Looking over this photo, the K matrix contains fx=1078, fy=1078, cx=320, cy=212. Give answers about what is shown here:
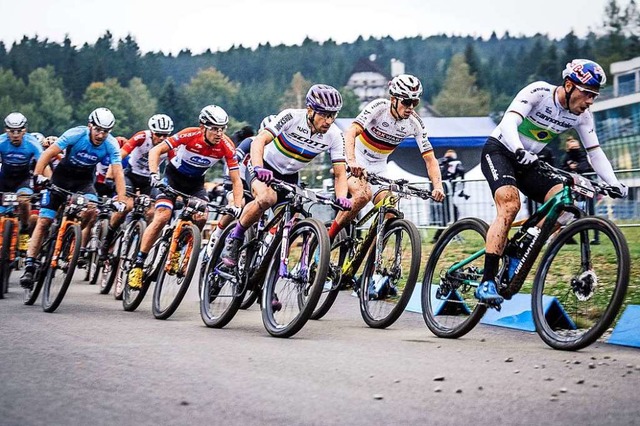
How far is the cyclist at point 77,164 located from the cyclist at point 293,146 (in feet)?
8.82

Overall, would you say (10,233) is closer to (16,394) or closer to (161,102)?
(16,394)

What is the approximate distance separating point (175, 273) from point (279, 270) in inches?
90.5

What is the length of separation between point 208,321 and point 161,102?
431 ft

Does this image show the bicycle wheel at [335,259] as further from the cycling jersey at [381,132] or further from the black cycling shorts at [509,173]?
the black cycling shorts at [509,173]

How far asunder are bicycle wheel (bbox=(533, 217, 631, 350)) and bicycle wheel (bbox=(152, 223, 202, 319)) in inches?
158

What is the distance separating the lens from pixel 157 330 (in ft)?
32.6

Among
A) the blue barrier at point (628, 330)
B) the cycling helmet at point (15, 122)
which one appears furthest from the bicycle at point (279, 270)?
the cycling helmet at point (15, 122)

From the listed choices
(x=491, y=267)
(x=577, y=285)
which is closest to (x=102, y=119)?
(x=491, y=267)

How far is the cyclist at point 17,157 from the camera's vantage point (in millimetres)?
15125

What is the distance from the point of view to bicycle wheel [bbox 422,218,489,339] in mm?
9203

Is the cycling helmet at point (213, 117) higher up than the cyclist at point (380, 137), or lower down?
higher up

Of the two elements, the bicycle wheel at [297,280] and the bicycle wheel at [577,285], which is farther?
the bicycle wheel at [297,280]

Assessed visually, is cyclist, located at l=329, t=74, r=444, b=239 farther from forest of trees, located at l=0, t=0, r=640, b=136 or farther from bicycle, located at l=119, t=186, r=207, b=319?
forest of trees, located at l=0, t=0, r=640, b=136

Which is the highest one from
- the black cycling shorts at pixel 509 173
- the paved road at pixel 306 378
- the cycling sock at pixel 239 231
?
the black cycling shorts at pixel 509 173
